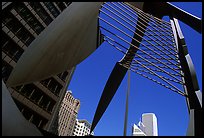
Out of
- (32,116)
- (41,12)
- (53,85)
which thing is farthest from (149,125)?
(41,12)

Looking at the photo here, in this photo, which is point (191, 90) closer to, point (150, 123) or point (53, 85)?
point (150, 123)

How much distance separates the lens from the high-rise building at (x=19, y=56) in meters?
17.9

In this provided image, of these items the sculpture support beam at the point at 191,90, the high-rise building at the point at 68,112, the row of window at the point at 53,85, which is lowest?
the high-rise building at the point at 68,112

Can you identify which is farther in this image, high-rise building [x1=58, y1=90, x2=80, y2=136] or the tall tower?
high-rise building [x1=58, y1=90, x2=80, y2=136]

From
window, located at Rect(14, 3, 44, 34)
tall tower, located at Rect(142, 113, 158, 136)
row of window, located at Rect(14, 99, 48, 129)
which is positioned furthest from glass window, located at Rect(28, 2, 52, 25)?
tall tower, located at Rect(142, 113, 158, 136)

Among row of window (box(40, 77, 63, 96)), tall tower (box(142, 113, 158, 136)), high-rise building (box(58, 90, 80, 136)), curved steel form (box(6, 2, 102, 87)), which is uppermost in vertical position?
curved steel form (box(6, 2, 102, 87))

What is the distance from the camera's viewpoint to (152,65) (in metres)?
7.11

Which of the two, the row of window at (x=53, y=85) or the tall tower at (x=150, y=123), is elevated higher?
the row of window at (x=53, y=85)

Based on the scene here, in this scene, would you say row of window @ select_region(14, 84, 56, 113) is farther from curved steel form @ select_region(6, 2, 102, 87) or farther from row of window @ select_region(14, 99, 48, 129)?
curved steel form @ select_region(6, 2, 102, 87)

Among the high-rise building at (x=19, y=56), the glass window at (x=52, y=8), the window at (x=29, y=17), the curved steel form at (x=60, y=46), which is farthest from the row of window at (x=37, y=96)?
the curved steel form at (x=60, y=46)

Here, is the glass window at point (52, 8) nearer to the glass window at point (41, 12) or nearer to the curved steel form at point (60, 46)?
the glass window at point (41, 12)

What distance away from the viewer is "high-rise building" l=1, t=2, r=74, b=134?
58.7 feet

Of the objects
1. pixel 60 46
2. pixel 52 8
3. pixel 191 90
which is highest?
pixel 60 46

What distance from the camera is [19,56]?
62.6 feet
